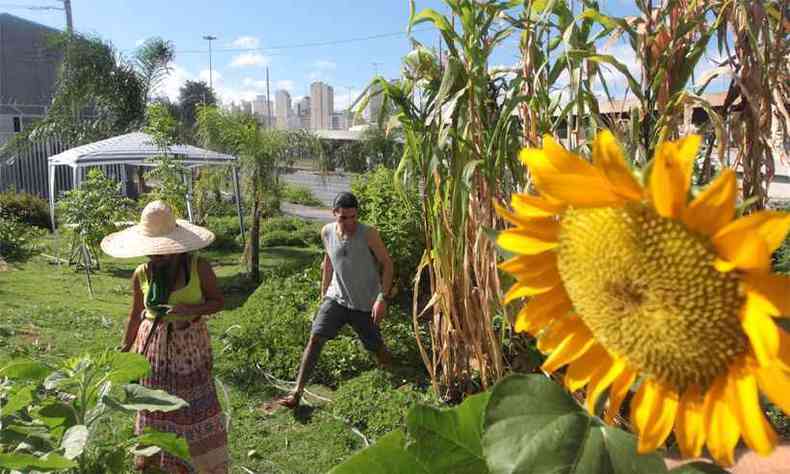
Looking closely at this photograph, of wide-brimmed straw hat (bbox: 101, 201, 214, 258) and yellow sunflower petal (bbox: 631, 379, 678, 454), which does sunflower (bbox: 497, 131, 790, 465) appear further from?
wide-brimmed straw hat (bbox: 101, 201, 214, 258)

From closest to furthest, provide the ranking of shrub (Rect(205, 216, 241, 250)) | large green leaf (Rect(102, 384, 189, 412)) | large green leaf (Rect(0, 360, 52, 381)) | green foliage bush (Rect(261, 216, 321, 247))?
large green leaf (Rect(0, 360, 52, 381)), large green leaf (Rect(102, 384, 189, 412)), shrub (Rect(205, 216, 241, 250)), green foliage bush (Rect(261, 216, 321, 247))

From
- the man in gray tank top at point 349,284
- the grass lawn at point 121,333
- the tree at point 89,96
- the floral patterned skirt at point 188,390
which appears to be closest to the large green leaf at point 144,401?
the grass lawn at point 121,333

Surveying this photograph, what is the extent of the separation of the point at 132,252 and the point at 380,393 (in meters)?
1.99

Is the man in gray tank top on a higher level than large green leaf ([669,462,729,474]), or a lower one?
lower

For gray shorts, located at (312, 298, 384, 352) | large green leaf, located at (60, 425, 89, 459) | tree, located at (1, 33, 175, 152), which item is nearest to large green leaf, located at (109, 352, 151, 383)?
large green leaf, located at (60, 425, 89, 459)

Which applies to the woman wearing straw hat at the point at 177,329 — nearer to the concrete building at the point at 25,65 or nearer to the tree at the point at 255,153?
the tree at the point at 255,153

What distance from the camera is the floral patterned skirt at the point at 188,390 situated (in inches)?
113

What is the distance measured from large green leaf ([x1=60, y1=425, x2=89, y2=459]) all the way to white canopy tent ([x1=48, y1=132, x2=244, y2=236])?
30.9 ft

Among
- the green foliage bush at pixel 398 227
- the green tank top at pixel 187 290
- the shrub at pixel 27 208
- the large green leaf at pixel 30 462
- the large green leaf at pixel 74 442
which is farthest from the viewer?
the shrub at pixel 27 208

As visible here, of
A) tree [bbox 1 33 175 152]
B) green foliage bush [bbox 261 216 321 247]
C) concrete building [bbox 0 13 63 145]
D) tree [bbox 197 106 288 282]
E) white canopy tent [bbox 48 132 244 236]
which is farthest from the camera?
concrete building [bbox 0 13 63 145]

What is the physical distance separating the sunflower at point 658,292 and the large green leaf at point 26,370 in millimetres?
1030

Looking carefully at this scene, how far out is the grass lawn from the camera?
3.85 m

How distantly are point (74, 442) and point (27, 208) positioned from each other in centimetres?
1495

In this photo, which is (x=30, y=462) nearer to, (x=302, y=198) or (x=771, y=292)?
(x=771, y=292)
